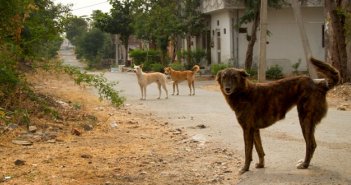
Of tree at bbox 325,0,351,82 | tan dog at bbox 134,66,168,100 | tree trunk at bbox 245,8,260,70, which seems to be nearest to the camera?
tan dog at bbox 134,66,168,100

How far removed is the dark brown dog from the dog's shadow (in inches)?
7.0

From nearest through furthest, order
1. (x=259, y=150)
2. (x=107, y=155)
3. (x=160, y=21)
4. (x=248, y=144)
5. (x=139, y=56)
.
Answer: (x=248, y=144)
(x=259, y=150)
(x=107, y=155)
(x=160, y=21)
(x=139, y=56)

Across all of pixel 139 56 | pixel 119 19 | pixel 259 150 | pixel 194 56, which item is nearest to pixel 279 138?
pixel 259 150

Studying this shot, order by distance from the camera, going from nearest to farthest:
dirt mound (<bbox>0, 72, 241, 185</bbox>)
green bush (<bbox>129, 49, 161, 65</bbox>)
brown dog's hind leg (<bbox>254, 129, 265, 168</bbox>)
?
dirt mound (<bbox>0, 72, 241, 185</bbox>) < brown dog's hind leg (<bbox>254, 129, 265, 168</bbox>) < green bush (<bbox>129, 49, 161, 65</bbox>)

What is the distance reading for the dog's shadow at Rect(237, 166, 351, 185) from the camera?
21.4 feet

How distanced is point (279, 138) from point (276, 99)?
3017 mm

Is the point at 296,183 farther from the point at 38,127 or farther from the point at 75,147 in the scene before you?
the point at 38,127

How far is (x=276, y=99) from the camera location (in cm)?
711

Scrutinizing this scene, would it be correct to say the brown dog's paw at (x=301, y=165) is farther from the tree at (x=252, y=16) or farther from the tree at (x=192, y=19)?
the tree at (x=192, y=19)

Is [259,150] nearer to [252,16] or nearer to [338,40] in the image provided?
[338,40]

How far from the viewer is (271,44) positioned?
31297 mm

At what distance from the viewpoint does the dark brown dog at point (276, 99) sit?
693 cm

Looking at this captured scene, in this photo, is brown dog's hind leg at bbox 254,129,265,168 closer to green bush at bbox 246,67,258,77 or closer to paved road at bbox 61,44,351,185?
paved road at bbox 61,44,351,185

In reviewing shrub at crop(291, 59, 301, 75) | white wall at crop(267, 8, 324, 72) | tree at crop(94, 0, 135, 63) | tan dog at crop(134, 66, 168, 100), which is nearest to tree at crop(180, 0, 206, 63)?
white wall at crop(267, 8, 324, 72)
